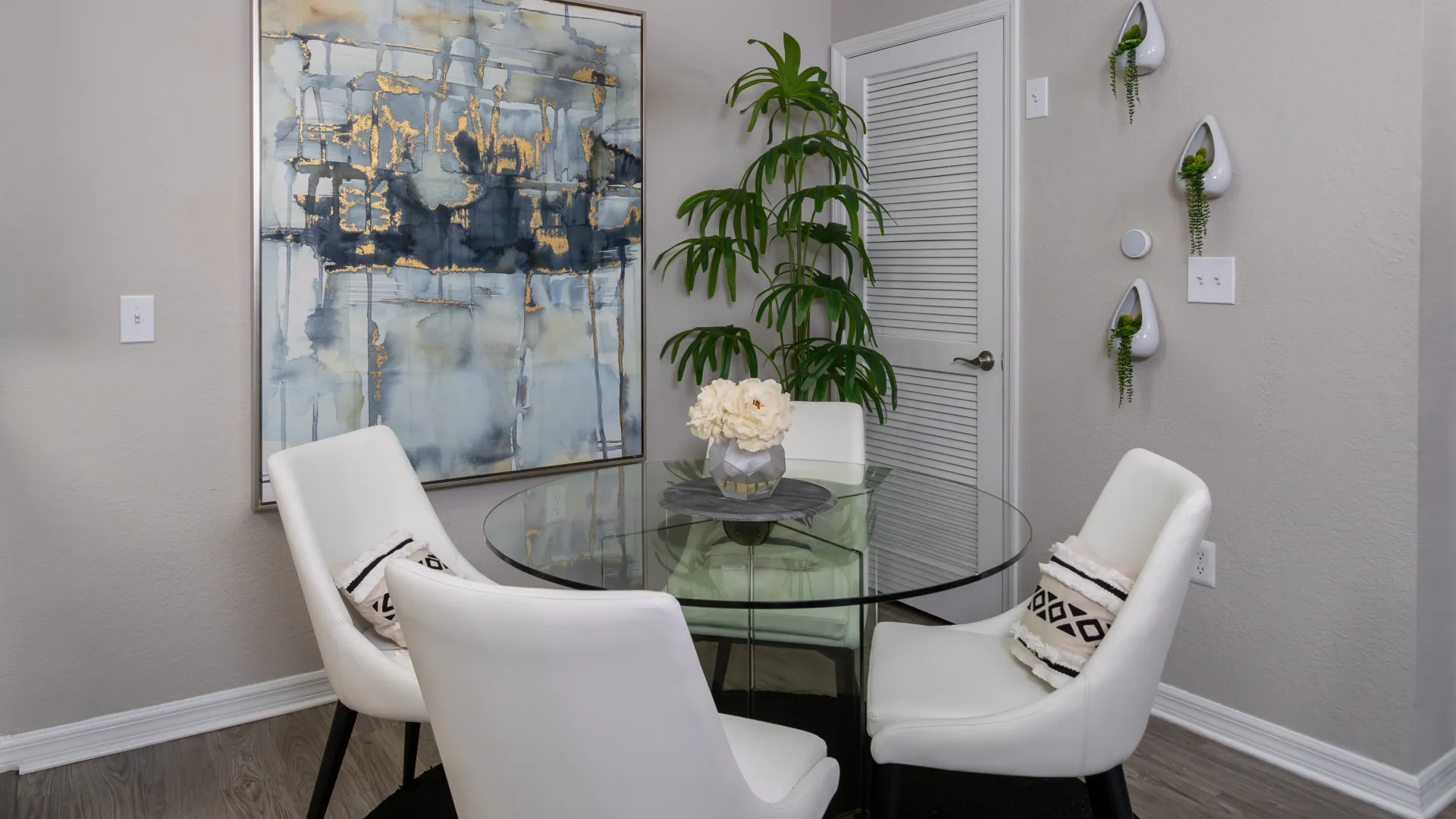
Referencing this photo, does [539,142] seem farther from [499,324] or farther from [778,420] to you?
[778,420]

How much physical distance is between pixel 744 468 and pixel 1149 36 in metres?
1.67

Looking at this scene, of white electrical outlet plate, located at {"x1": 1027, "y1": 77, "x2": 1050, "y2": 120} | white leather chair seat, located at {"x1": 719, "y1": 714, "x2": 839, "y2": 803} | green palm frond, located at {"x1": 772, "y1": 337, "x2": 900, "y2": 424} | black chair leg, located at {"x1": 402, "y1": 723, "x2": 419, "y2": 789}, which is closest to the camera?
white leather chair seat, located at {"x1": 719, "y1": 714, "x2": 839, "y2": 803}

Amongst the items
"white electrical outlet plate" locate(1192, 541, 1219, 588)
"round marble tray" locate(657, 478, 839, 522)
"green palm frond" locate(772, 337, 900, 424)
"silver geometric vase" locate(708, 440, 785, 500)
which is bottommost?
"white electrical outlet plate" locate(1192, 541, 1219, 588)

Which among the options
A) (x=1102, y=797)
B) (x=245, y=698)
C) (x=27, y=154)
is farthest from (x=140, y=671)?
(x=1102, y=797)

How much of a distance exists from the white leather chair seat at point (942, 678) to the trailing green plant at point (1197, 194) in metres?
1.23

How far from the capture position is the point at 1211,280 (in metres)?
2.55

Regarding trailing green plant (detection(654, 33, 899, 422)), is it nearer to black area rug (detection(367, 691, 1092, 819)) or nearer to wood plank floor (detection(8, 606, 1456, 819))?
wood plank floor (detection(8, 606, 1456, 819))

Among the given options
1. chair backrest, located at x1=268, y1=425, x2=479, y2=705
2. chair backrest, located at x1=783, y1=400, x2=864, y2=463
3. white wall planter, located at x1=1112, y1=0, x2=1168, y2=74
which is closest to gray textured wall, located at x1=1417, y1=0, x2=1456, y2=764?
white wall planter, located at x1=1112, y1=0, x2=1168, y2=74

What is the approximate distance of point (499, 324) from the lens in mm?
3016

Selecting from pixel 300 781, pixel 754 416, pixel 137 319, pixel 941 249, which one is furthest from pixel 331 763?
pixel 941 249

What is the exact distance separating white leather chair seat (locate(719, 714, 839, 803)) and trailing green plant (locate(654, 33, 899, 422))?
5.52 feet

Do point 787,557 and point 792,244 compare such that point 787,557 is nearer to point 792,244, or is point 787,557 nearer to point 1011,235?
point 1011,235

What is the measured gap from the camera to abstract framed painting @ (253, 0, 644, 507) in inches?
104

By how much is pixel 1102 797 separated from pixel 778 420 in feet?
2.90
